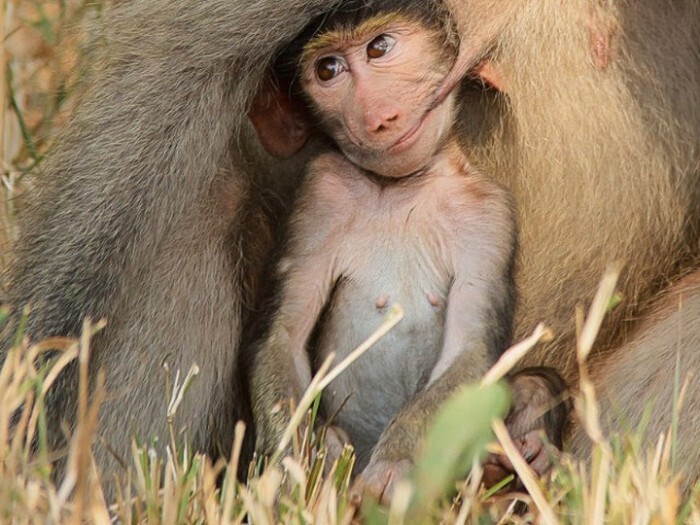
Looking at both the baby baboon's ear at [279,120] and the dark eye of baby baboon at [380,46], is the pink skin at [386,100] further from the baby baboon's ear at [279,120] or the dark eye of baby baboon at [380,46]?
the baby baboon's ear at [279,120]

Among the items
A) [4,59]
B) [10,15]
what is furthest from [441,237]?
[10,15]

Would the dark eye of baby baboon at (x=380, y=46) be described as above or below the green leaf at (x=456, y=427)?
above

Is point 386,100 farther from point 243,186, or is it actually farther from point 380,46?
point 243,186

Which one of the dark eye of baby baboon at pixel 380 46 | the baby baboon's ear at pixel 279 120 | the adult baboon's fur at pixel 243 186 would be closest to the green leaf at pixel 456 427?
the adult baboon's fur at pixel 243 186

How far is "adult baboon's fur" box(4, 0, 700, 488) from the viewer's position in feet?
9.24

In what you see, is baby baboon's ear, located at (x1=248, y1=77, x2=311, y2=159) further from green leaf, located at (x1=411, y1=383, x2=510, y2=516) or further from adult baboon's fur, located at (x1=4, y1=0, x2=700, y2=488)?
green leaf, located at (x1=411, y1=383, x2=510, y2=516)

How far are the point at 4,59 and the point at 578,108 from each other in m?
1.42

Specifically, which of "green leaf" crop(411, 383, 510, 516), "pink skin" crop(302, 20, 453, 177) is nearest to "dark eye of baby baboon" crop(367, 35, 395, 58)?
"pink skin" crop(302, 20, 453, 177)

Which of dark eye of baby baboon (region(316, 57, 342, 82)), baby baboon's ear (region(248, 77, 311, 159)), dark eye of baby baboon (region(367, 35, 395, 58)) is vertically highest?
dark eye of baby baboon (region(367, 35, 395, 58))

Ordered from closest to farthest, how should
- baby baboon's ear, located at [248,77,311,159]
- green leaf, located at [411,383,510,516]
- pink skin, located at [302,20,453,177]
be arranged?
green leaf, located at [411,383,510,516] → pink skin, located at [302,20,453,177] → baby baboon's ear, located at [248,77,311,159]

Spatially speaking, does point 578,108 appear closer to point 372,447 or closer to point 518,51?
point 518,51

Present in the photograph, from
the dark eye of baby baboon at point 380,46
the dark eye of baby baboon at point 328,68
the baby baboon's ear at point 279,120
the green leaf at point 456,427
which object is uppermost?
the dark eye of baby baboon at point 380,46

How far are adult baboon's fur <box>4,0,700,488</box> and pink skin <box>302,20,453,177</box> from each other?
110 millimetres

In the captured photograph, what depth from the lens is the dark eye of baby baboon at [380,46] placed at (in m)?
2.80
